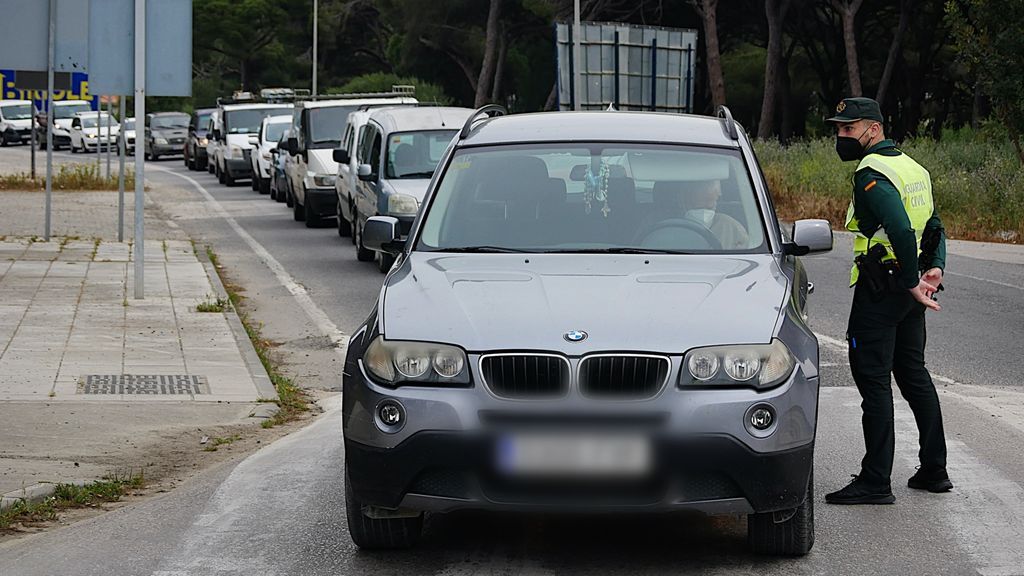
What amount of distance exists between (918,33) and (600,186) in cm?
Result: 5189

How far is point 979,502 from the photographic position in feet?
23.3

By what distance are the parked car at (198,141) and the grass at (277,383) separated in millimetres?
36764

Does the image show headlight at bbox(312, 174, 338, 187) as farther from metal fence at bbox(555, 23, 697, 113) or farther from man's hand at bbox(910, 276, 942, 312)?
man's hand at bbox(910, 276, 942, 312)

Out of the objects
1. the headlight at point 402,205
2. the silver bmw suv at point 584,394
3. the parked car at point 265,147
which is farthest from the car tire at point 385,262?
the parked car at point 265,147

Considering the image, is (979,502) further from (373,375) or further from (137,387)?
(137,387)

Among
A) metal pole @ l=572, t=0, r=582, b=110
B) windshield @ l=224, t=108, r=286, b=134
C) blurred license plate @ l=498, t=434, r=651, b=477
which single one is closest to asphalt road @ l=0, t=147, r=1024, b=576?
blurred license plate @ l=498, t=434, r=651, b=477

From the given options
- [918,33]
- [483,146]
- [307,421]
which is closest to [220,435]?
[307,421]

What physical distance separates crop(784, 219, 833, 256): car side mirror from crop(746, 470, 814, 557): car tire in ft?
4.42

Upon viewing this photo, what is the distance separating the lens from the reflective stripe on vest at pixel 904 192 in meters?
6.96

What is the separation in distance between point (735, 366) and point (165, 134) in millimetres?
57888

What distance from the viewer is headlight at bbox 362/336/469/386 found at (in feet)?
18.5

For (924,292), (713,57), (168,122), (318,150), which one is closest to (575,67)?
(318,150)

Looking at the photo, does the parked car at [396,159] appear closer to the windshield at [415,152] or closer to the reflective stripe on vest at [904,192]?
the windshield at [415,152]

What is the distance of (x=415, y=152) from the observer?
63.0 ft
